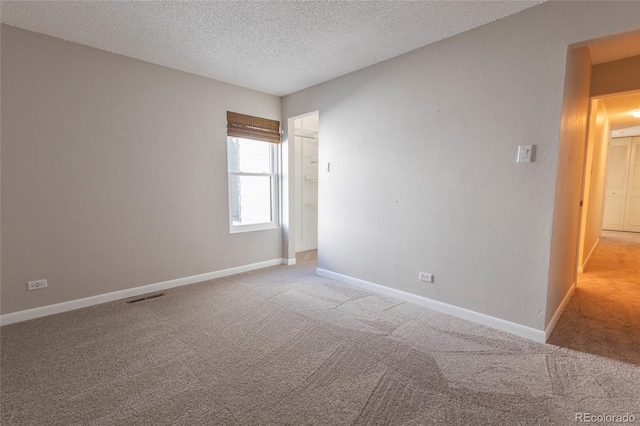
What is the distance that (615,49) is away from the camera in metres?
2.69

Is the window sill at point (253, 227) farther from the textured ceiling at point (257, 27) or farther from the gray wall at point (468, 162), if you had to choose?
the textured ceiling at point (257, 27)

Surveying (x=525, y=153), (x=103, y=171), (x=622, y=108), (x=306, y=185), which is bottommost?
(x=306, y=185)

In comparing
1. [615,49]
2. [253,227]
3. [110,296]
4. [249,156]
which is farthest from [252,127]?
[615,49]

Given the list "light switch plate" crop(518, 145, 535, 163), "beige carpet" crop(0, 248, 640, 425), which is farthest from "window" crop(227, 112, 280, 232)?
"light switch plate" crop(518, 145, 535, 163)

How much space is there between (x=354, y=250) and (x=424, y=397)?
2.06 meters

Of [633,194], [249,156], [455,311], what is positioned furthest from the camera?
[633,194]

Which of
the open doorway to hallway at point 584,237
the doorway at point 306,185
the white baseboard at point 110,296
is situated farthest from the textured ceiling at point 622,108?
the white baseboard at point 110,296

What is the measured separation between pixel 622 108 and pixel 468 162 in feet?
12.7

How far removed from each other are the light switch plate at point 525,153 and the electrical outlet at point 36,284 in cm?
433

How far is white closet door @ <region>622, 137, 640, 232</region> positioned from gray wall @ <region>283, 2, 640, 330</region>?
673 cm

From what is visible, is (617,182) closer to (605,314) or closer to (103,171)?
(605,314)

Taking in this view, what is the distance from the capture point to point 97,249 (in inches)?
120

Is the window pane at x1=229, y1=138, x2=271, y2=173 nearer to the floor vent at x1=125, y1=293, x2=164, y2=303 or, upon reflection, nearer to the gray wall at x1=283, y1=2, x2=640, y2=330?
the gray wall at x1=283, y1=2, x2=640, y2=330

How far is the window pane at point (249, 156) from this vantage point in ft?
13.5
